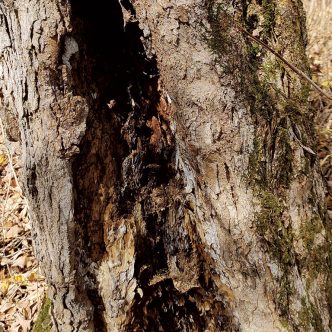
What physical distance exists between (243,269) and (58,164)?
0.89 meters

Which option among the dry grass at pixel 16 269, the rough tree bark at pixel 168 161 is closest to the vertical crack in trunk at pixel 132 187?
the rough tree bark at pixel 168 161

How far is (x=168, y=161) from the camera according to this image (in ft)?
6.26

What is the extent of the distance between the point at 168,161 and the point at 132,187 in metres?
0.21

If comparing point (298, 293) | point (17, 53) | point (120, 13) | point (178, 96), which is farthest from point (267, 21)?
point (298, 293)

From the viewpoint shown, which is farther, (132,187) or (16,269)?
(16,269)

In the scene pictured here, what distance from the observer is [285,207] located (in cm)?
177

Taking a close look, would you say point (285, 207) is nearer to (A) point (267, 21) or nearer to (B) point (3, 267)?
(A) point (267, 21)

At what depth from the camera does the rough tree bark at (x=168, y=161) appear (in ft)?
5.26

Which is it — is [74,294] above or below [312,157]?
below

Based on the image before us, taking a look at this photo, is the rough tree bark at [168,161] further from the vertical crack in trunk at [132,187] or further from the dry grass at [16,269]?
the dry grass at [16,269]

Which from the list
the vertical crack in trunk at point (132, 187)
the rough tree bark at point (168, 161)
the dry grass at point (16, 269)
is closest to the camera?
the rough tree bark at point (168, 161)

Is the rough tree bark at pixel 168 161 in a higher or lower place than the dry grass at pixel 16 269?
higher

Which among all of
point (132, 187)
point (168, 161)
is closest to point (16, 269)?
point (132, 187)

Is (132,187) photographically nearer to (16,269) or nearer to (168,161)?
(168,161)
